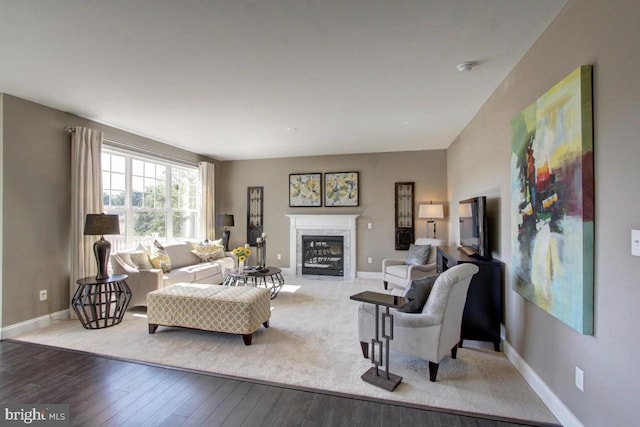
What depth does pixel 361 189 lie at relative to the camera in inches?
251

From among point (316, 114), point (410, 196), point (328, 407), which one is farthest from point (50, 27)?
point (410, 196)

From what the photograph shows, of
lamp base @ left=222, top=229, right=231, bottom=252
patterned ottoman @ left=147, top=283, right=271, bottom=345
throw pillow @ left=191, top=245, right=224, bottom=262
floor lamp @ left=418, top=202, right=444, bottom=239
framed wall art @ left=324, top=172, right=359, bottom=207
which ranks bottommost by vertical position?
patterned ottoman @ left=147, top=283, right=271, bottom=345

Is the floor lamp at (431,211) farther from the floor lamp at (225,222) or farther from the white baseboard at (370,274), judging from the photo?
the floor lamp at (225,222)

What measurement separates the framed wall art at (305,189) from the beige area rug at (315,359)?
10.1ft

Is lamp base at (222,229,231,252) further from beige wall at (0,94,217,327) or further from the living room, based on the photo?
beige wall at (0,94,217,327)

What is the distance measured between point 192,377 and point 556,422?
2645mm

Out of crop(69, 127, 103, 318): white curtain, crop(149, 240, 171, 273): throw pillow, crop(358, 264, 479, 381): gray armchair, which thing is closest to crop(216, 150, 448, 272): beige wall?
crop(149, 240, 171, 273): throw pillow

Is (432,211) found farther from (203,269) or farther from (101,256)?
(101,256)

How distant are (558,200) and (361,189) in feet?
14.9

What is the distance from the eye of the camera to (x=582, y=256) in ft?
5.42

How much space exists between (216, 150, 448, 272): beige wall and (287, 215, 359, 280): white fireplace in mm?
157

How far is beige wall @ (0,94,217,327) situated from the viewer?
3.29m

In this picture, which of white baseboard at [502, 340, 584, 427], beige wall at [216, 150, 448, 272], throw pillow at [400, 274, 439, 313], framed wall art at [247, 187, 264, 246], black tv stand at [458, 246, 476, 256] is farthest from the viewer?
framed wall art at [247, 187, 264, 246]

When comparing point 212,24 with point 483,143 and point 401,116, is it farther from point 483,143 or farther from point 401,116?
point 483,143
